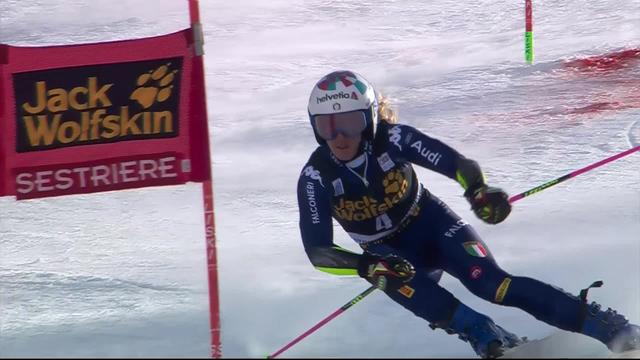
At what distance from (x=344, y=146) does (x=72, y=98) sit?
1413 mm

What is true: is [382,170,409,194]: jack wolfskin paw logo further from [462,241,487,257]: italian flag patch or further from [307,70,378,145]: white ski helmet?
[462,241,487,257]: italian flag patch

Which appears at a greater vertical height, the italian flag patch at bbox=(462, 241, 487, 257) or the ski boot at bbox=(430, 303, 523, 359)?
the italian flag patch at bbox=(462, 241, 487, 257)

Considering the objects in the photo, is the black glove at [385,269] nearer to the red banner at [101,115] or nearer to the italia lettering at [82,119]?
the red banner at [101,115]

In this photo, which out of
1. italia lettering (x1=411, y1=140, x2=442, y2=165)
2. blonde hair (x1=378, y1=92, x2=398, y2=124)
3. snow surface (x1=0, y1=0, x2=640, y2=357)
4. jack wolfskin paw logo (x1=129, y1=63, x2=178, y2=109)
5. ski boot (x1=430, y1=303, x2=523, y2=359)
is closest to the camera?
ski boot (x1=430, y1=303, x2=523, y2=359)

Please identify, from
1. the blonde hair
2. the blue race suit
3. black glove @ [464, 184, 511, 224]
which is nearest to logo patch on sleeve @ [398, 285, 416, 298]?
the blue race suit

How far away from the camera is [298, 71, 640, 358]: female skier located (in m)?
4.85

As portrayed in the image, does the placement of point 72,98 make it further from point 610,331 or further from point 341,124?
point 610,331

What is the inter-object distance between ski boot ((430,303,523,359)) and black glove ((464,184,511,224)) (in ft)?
1.30

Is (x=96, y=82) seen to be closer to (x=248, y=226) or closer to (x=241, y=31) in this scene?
(x=248, y=226)

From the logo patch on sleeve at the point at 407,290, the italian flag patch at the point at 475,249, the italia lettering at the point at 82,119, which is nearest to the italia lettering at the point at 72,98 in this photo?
the italia lettering at the point at 82,119

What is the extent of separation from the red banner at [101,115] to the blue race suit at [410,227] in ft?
2.54

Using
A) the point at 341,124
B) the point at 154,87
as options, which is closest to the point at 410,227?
the point at 341,124

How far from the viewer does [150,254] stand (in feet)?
A: 24.7

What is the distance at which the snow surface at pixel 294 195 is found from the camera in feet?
20.3
